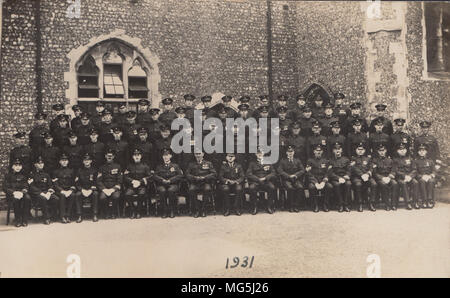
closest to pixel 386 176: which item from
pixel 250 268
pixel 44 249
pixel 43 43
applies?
pixel 250 268

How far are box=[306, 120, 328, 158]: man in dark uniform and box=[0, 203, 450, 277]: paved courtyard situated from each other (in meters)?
1.61

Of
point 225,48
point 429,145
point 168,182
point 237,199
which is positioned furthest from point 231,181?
point 225,48

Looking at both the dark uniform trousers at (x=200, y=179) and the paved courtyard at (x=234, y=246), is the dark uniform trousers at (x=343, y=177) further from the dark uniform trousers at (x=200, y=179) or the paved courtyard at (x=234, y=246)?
the dark uniform trousers at (x=200, y=179)

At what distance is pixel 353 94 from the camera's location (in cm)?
1092

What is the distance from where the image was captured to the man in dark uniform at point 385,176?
25.8ft

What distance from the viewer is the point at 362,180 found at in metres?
7.87

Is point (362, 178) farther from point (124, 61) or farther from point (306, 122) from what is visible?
point (124, 61)

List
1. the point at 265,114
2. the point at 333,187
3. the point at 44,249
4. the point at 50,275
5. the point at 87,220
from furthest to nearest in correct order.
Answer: the point at 265,114, the point at 333,187, the point at 87,220, the point at 44,249, the point at 50,275

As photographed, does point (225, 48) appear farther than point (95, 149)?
Yes

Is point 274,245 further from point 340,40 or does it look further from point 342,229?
point 340,40

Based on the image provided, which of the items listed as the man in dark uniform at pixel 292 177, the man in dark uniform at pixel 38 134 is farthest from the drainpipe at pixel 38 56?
the man in dark uniform at pixel 292 177

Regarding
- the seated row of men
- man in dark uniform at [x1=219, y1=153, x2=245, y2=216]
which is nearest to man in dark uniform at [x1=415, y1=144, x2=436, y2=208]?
the seated row of men

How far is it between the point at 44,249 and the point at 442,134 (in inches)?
333

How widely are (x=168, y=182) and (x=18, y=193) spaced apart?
226 centimetres
